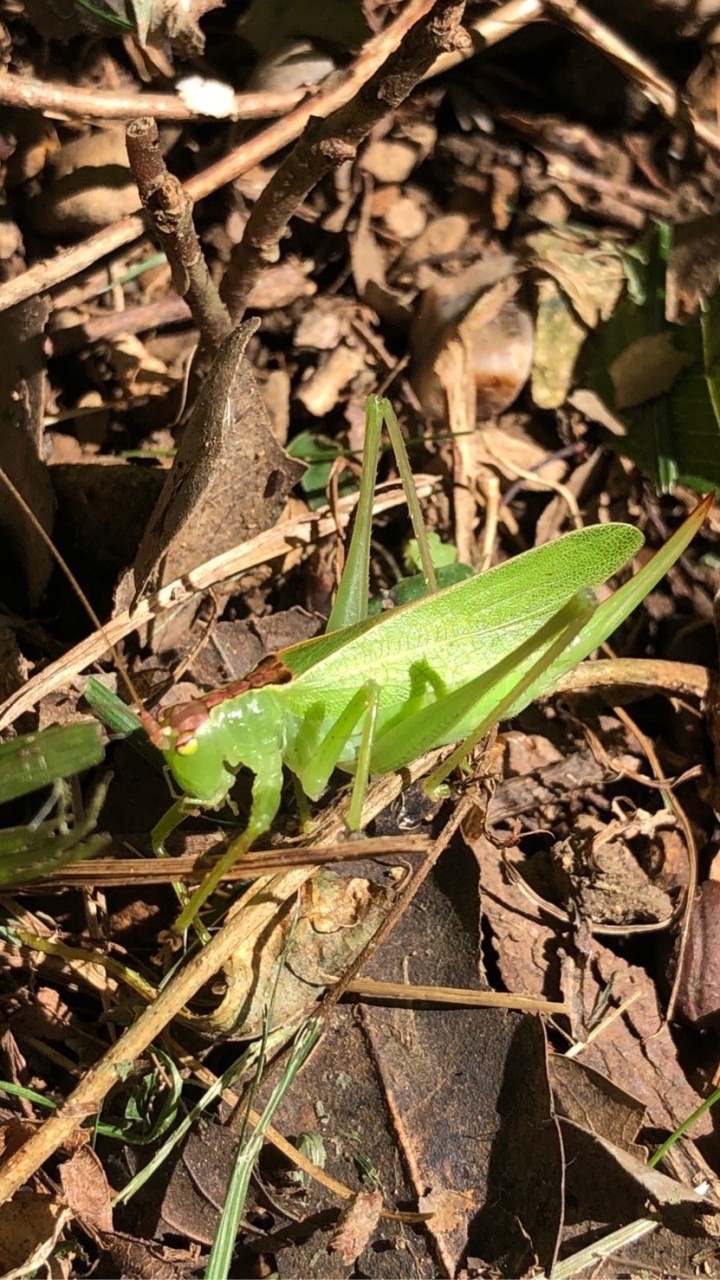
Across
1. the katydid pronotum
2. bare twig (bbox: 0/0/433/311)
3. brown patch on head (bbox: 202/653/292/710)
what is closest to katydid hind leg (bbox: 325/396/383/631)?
the katydid pronotum

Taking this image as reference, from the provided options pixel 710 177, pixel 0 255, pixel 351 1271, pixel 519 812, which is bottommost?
pixel 351 1271

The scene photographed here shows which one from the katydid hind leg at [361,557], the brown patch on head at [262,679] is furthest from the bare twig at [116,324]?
the brown patch on head at [262,679]

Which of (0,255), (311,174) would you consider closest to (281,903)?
(311,174)

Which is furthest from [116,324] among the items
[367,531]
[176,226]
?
[367,531]

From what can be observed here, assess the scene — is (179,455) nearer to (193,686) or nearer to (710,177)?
(193,686)

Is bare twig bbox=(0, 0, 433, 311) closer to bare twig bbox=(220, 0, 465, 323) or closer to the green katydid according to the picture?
bare twig bbox=(220, 0, 465, 323)

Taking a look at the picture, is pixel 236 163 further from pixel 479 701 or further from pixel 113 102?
pixel 479 701

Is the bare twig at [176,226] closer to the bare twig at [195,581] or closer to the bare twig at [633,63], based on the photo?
the bare twig at [195,581]

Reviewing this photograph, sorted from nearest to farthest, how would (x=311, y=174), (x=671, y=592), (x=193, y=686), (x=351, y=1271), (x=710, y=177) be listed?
(x=351, y=1271), (x=311, y=174), (x=193, y=686), (x=671, y=592), (x=710, y=177)
